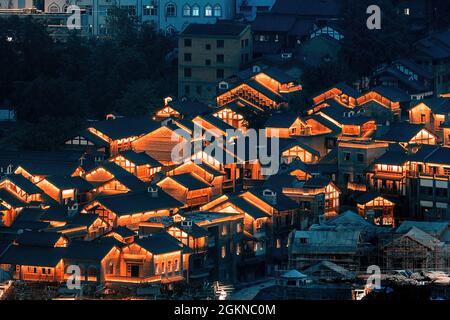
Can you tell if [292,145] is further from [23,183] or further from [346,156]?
[23,183]

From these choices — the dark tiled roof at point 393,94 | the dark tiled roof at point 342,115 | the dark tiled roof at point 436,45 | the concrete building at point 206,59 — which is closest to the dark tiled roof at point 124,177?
the dark tiled roof at point 342,115

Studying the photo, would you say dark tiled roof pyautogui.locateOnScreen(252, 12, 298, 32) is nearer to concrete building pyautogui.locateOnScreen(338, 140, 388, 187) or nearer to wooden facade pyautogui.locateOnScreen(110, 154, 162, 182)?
concrete building pyautogui.locateOnScreen(338, 140, 388, 187)

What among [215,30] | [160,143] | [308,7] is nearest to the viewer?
[160,143]

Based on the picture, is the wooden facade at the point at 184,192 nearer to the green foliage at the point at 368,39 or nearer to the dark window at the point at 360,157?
the dark window at the point at 360,157

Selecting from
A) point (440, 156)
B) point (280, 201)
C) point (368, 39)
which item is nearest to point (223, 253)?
point (280, 201)
